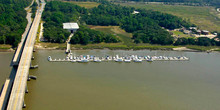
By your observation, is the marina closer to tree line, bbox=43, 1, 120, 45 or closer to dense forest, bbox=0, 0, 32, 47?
tree line, bbox=43, 1, 120, 45

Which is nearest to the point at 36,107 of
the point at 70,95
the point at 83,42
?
the point at 70,95

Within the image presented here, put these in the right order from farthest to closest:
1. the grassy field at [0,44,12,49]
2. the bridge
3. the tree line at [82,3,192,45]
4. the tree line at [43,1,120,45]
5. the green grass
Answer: the tree line at [82,3,192,45] → the tree line at [43,1,120,45] → the grassy field at [0,44,12,49] → the green grass → the bridge

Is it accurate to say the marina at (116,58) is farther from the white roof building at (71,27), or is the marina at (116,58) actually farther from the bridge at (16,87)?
the white roof building at (71,27)

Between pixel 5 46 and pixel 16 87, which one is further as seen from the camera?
pixel 5 46

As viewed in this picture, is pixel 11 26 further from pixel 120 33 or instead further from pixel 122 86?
pixel 122 86

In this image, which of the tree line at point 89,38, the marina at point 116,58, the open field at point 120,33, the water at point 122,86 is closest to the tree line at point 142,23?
the open field at point 120,33

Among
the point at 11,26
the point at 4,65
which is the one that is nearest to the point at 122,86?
the point at 4,65

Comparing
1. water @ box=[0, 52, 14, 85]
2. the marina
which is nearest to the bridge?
water @ box=[0, 52, 14, 85]

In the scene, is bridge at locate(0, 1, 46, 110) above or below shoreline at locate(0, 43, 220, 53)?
below

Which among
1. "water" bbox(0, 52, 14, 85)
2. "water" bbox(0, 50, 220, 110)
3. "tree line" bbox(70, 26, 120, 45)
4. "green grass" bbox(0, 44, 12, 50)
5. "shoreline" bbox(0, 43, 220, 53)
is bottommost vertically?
"water" bbox(0, 50, 220, 110)
